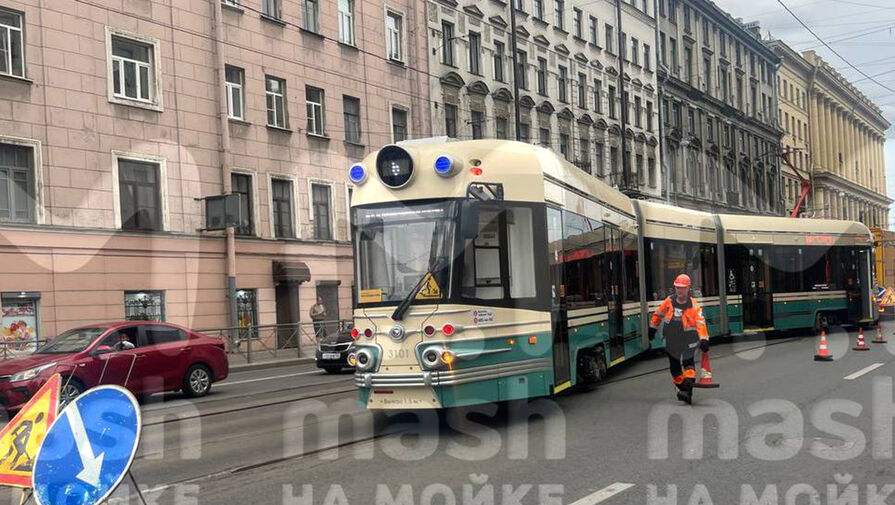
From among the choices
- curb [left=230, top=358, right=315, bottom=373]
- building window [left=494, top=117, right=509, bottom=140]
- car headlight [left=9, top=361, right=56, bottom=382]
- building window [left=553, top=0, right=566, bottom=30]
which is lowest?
curb [left=230, top=358, right=315, bottom=373]

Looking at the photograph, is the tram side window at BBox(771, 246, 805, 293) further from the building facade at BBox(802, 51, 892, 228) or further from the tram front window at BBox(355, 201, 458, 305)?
the building facade at BBox(802, 51, 892, 228)

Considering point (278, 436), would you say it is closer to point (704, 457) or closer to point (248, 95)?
point (704, 457)

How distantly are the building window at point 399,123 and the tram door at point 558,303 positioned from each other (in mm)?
21953

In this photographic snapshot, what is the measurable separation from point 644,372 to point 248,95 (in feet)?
51.8

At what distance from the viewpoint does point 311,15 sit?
2906 centimetres

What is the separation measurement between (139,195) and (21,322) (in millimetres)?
4596

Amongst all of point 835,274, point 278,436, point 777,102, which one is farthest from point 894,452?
point 777,102

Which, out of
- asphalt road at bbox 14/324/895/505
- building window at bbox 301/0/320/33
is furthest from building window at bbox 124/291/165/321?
building window at bbox 301/0/320/33

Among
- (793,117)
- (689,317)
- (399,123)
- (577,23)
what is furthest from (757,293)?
(793,117)

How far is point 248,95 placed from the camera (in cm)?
2625

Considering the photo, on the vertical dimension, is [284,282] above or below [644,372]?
above

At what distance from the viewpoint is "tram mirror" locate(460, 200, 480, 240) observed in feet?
30.3

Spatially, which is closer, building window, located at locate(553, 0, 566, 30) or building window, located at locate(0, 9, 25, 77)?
building window, located at locate(0, 9, 25, 77)

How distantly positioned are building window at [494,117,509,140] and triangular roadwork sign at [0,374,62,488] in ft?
107
